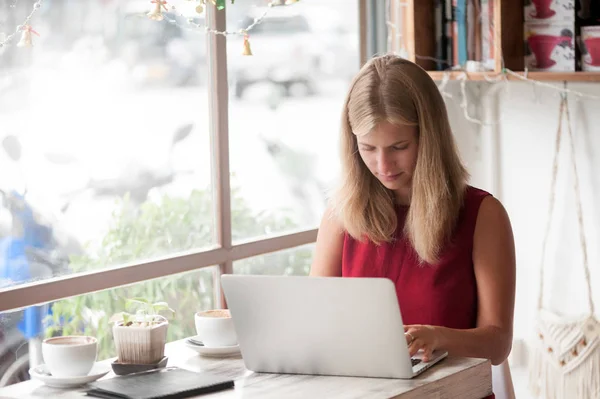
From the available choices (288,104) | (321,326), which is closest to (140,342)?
(321,326)

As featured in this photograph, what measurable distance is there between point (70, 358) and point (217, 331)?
0.33 metres

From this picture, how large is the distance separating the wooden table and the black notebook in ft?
0.06

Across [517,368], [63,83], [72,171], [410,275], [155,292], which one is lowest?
[517,368]

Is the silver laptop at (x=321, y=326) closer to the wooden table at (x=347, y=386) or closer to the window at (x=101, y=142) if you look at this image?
the wooden table at (x=347, y=386)

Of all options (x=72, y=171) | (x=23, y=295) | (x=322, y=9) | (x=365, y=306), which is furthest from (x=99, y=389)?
(x=322, y=9)

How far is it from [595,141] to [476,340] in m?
1.49

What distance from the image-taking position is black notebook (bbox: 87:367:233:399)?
5.73 feet

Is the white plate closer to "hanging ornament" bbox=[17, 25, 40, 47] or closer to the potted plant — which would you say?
the potted plant

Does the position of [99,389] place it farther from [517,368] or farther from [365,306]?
[517,368]

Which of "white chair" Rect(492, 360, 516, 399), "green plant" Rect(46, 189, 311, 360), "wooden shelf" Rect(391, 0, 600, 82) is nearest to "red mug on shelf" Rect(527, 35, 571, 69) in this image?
"wooden shelf" Rect(391, 0, 600, 82)

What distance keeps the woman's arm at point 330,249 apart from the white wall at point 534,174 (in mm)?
1309

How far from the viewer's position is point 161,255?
290 centimetres

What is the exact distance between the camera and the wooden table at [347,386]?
1.72m

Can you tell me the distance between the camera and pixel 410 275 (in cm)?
222
